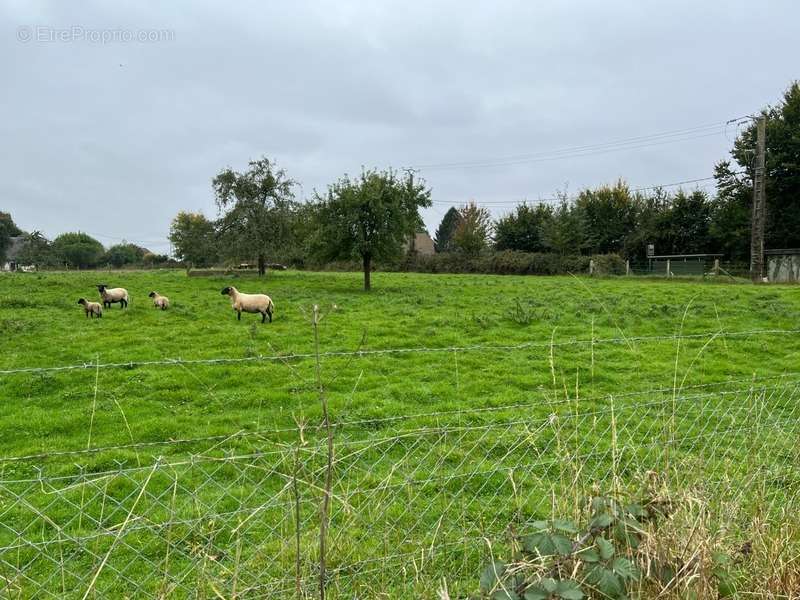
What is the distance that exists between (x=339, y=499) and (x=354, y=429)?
436 centimetres

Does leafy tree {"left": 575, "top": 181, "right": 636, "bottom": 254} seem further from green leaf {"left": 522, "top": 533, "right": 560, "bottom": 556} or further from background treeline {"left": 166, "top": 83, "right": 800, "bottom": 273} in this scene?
green leaf {"left": 522, "top": 533, "right": 560, "bottom": 556}

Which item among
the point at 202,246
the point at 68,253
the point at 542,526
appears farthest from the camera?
the point at 68,253

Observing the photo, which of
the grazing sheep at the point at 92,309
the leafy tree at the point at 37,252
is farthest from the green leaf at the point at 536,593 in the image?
the leafy tree at the point at 37,252

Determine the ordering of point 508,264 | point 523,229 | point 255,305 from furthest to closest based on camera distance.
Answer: point 523,229 < point 508,264 < point 255,305

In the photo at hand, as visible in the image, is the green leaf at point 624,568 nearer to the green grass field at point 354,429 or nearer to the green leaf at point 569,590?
the green leaf at point 569,590

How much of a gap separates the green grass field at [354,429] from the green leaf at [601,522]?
0.35m

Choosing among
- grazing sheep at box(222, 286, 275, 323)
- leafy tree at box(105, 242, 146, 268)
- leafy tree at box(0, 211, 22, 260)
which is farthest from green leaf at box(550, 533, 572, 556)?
leafy tree at box(0, 211, 22, 260)

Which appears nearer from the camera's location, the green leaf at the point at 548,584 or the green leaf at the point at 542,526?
the green leaf at the point at 548,584

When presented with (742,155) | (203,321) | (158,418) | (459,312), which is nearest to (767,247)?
(742,155)

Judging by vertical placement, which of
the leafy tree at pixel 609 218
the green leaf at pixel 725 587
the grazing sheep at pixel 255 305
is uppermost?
the leafy tree at pixel 609 218

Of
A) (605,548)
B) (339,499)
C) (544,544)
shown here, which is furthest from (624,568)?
(339,499)

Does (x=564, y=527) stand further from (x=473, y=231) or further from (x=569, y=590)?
(x=473, y=231)

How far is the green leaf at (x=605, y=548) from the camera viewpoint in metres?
1.96

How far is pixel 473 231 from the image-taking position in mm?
53812
